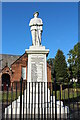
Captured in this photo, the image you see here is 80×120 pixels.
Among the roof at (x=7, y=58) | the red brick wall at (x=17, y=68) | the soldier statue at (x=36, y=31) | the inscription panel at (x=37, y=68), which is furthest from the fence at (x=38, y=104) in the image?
the roof at (x=7, y=58)

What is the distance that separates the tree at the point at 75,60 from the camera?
120 feet

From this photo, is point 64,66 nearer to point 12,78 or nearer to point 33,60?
point 12,78

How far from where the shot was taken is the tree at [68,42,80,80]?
3653cm

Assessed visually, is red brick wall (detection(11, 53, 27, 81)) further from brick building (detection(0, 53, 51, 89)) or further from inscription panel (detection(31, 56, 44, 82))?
inscription panel (detection(31, 56, 44, 82))

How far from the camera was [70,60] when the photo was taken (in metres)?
39.8

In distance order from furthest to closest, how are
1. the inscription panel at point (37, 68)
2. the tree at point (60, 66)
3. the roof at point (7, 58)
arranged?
1. the tree at point (60, 66)
2. the roof at point (7, 58)
3. the inscription panel at point (37, 68)

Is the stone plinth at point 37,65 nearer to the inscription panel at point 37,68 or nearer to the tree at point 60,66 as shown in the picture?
the inscription panel at point 37,68

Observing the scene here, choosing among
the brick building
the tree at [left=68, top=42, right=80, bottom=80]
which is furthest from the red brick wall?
the tree at [left=68, top=42, right=80, bottom=80]

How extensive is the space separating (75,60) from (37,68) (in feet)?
102

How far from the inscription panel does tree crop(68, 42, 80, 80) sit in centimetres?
2902

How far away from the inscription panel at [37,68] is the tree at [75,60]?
2902 cm

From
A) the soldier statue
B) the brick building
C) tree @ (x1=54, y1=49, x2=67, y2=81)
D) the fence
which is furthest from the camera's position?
tree @ (x1=54, y1=49, x2=67, y2=81)

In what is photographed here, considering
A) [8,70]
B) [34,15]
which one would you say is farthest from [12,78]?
[34,15]

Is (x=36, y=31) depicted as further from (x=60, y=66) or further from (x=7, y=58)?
(x=60, y=66)
